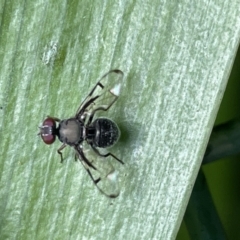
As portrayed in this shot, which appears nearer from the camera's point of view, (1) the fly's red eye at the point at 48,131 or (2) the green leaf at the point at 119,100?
(2) the green leaf at the point at 119,100

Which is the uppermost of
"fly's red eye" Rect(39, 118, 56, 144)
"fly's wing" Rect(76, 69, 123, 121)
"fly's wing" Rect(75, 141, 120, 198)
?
"fly's wing" Rect(76, 69, 123, 121)

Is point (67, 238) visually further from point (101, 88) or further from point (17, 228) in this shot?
point (101, 88)

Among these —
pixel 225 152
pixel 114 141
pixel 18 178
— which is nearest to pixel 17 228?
pixel 18 178

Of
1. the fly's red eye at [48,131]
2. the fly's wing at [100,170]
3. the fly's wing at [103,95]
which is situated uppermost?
the fly's wing at [103,95]

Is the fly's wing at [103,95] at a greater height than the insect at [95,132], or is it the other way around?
the fly's wing at [103,95]
